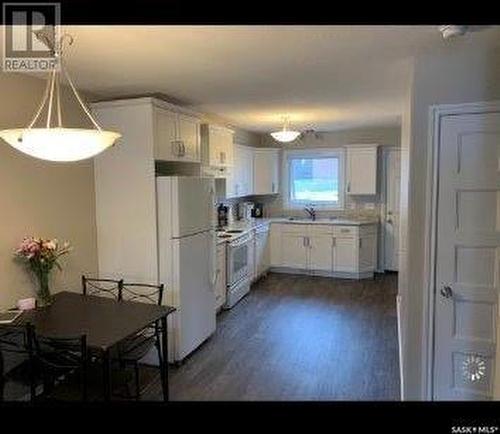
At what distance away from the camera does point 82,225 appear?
3268 millimetres

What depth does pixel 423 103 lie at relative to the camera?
7.55 feet

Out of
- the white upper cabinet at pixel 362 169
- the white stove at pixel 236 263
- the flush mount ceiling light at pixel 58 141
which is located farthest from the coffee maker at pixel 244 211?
the flush mount ceiling light at pixel 58 141

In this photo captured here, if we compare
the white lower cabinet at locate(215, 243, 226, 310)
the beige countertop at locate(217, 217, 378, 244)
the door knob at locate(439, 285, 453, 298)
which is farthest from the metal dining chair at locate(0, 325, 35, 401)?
the beige countertop at locate(217, 217, 378, 244)

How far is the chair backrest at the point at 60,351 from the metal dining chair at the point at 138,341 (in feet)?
1.15

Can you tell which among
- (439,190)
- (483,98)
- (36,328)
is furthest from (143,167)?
(483,98)

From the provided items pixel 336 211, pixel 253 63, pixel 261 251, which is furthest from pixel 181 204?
pixel 336 211

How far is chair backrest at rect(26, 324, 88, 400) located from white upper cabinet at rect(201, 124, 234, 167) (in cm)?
262

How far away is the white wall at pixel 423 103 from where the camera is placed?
2178mm

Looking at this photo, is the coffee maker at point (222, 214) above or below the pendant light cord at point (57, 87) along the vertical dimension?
below

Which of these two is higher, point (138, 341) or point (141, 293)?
point (141, 293)

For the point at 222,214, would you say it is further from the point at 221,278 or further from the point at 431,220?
the point at 431,220

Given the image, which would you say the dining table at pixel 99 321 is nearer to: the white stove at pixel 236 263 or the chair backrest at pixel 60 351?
the chair backrest at pixel 60 351

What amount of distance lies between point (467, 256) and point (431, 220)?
292 millimetres
